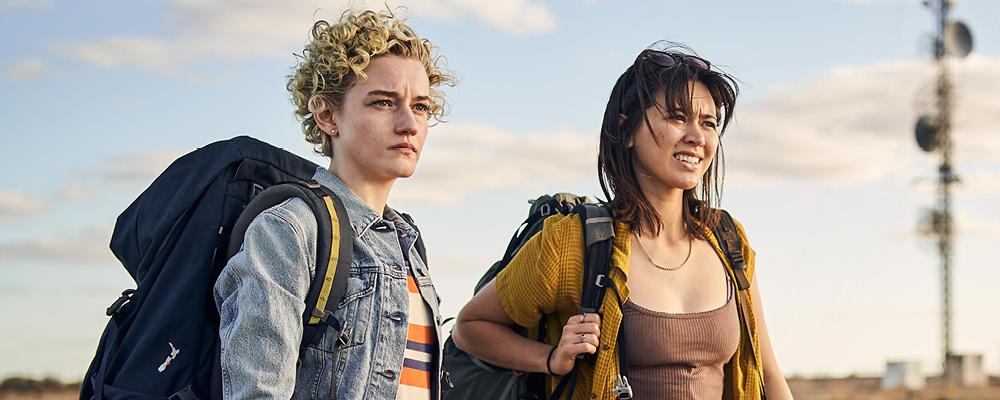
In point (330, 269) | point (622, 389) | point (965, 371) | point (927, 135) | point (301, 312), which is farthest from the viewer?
point (927, 135)

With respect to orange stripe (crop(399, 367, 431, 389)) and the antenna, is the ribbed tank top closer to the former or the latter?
orange stripe (crop(399, 367, 431, 389))

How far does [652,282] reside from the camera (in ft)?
11.4

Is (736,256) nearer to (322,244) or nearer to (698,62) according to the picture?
(698,62)

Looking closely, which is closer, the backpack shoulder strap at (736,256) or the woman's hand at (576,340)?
the woman's hand at (576,340)

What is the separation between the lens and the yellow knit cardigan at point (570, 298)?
10.8ft

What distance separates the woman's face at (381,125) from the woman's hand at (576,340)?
0.83 metres

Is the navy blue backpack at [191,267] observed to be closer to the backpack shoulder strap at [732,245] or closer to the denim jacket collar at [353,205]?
the denim jacket collar at [353,205]

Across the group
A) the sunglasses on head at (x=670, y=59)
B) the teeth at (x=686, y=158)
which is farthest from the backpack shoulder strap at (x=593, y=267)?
the sunglasses on head at (x=670, y=59)

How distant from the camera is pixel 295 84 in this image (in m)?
3.21

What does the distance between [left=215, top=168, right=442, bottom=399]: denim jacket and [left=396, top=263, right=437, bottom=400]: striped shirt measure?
4cm

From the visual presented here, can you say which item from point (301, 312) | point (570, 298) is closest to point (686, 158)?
point (570, 298)

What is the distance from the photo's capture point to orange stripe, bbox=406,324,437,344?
9.95 ft

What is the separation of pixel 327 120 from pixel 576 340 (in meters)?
1.17

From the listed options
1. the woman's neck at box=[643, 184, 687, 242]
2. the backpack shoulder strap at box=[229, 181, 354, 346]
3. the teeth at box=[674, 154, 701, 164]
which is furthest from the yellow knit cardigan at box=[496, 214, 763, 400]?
the backpack shoulder strap at box=[229, 181, 354, 346]
